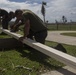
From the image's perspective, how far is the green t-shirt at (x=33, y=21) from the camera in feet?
25.2

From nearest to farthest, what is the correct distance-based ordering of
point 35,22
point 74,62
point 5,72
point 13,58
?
point 74,62, point 5,72, point 13,58, point 35,22

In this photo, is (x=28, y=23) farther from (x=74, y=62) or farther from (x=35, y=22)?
(x=74, y=62)

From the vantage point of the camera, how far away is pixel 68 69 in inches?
267

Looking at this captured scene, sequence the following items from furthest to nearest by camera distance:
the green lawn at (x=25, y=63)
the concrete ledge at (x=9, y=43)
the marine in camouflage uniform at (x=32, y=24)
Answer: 1. the concrete ledge at (x=9, y=43)
2. the marine in camouflage uniform at (x=32, y=24)
3. the green lawn at (x=25, y=63)

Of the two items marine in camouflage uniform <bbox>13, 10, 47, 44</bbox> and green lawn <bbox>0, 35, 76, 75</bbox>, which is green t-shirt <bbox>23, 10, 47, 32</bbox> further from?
green lawn <bbox>0, 35, 76, 75</bbox>

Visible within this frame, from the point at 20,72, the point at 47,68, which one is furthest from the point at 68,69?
→ the point at 20,72

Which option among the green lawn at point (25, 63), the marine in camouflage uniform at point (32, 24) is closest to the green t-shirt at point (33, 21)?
the marine in camouflage uniform at point (32, 24)

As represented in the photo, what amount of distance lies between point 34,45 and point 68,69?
140 cm

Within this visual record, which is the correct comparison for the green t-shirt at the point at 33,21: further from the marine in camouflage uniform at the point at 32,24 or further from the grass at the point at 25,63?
the grass at the point at 25,63

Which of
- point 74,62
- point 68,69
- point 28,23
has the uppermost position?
point 28,23

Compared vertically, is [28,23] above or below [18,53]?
above

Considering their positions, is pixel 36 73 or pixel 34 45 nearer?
pixel 36 73

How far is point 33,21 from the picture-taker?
26.4 feet

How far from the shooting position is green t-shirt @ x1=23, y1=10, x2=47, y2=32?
302 inches
